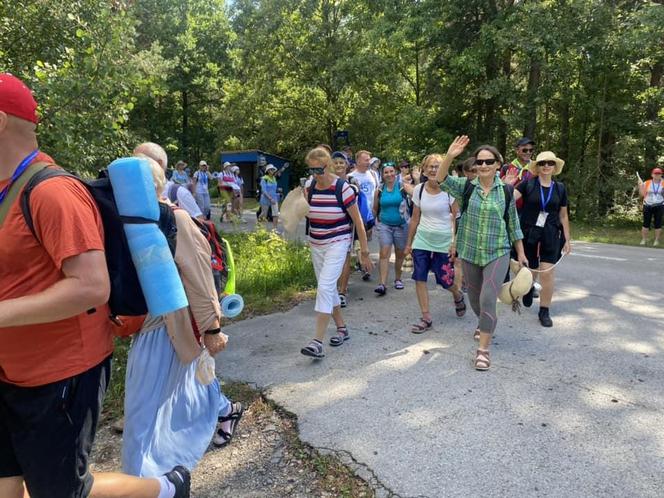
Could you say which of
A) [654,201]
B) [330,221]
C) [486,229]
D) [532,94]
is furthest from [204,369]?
[532,94]

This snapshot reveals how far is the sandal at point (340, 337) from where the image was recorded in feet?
15.5

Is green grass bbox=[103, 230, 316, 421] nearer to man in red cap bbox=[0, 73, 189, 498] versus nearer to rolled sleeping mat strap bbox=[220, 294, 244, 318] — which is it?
rolled sleeping mat strap bbox=[220, 294, 244, 318]

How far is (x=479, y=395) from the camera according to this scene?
3.64 m

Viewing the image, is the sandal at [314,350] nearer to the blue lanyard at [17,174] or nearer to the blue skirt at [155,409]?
the blue skirt at [155,409]

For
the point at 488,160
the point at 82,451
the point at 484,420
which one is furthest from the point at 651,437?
the point at 82,451

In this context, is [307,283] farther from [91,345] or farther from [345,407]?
[91,345]

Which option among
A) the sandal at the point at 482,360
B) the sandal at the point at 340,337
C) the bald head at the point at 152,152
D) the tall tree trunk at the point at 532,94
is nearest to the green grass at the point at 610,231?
the tall tree trunk at the point at 532,94

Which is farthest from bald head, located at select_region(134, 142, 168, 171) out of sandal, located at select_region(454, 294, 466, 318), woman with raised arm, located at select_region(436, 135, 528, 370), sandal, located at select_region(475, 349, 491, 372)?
sandal, located at select_region(454, 294, 466, 318)

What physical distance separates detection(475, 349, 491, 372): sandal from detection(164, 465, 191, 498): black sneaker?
99.7 inches

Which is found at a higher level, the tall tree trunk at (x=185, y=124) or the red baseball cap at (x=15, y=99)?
the tall tree trunk at (x=185, y=124)

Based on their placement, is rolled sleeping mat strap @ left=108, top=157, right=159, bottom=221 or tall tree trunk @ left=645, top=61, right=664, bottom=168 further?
tall tree trunk @ left=645, top=61, right=664, bottom=168

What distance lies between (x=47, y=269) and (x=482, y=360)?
11.1 ft

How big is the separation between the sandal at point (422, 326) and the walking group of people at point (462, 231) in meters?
0.01

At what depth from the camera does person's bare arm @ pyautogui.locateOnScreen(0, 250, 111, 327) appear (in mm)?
1530
